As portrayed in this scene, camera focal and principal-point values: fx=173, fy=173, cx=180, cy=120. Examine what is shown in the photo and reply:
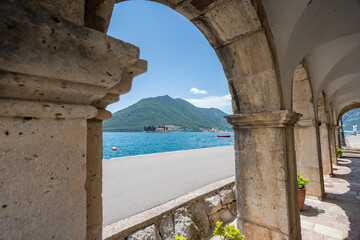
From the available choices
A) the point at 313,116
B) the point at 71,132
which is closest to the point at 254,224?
the point at 71,132

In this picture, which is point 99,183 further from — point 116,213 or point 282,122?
point 116,213

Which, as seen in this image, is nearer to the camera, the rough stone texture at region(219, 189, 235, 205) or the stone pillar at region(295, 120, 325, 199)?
the rough stone texture at region(219, 189, 235, 205)

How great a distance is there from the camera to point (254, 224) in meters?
2.37

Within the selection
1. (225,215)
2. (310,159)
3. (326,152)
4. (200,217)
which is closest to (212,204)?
(200,217)

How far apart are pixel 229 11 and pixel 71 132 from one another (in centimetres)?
203

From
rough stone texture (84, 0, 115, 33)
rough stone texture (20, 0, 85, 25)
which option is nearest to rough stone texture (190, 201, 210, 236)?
rough stone texture (84, 0, 115, 33)

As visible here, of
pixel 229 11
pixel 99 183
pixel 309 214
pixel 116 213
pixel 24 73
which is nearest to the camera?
pixel 24 73

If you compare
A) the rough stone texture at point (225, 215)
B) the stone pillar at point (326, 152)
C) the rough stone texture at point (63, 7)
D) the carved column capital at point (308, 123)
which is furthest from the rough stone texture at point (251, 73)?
the stone pillar at point (326, 152)

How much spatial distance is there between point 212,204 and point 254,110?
80.8 inches

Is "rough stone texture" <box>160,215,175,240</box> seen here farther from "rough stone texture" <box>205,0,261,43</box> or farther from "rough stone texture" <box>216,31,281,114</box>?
"rough stone texture" <box>205,0,261,43</box>

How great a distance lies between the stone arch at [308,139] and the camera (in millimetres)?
4316

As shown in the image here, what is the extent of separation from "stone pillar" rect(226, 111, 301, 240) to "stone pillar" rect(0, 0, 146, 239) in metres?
2.02

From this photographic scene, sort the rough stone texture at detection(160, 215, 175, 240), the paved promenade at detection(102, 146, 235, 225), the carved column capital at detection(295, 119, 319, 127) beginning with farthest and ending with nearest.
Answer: the carved column capital at detection(295, 119, 319, 127) → the paved promenade at detection(102, 146, 235, 225) → the rough stone texture at detection(160, 215, 175, 240)

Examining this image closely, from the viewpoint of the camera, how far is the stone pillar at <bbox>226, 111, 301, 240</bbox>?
218cm
